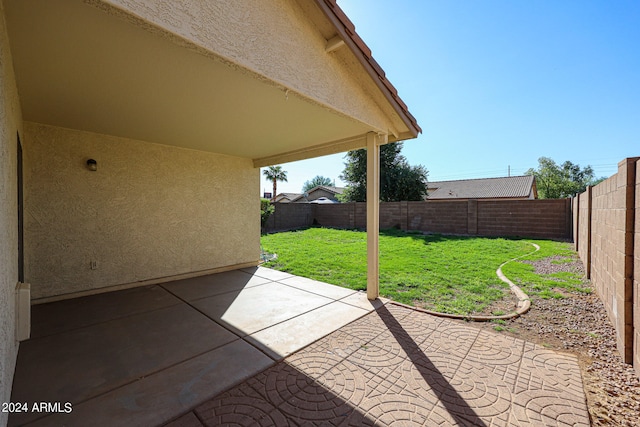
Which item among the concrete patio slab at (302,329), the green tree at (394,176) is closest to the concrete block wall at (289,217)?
the green tree at (394,176)

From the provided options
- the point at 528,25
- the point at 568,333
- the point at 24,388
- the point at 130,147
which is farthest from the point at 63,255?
the point at 528,25

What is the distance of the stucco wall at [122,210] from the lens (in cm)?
486

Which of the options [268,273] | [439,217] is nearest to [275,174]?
[439,217]

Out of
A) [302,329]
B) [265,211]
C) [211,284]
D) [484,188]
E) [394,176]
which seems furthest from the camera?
[484,188]

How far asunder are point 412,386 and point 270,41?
3836mm

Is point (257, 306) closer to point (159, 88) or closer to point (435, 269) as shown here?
point (159, 88)

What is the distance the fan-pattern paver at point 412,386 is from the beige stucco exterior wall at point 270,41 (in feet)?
10.3

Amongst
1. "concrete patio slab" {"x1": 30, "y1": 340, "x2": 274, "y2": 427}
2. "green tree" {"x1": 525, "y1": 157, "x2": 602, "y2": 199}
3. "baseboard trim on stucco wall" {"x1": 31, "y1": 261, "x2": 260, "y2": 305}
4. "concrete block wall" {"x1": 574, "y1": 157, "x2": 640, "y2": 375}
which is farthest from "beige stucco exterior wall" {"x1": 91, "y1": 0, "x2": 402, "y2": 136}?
"green tree" {"x1": 525, "y1": 157, "x2": 602, "y2": 199}

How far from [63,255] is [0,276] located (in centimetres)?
418

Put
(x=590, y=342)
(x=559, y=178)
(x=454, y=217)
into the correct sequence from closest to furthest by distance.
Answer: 1. (x=590, y=342)
2. (x=454, y=217)
3. (x=559, y=178)

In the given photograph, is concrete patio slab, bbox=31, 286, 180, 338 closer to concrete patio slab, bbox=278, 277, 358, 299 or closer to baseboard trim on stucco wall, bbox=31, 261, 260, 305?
baseboard trim on stucco wall, bbox=31, 261, 260, 305

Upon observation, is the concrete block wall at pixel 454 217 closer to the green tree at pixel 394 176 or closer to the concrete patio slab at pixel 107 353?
the green tree at pixel 394 176

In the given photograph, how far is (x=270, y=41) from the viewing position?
280cm

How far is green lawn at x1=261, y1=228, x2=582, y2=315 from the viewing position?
527cm
